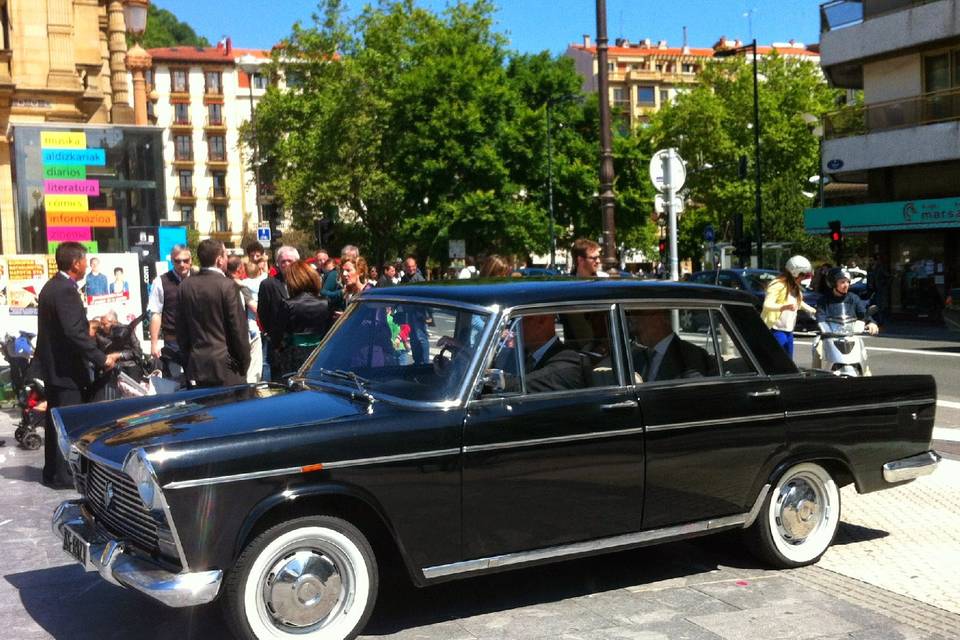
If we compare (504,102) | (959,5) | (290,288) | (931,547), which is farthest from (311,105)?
(931,547)

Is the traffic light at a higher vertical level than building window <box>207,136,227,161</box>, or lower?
lower

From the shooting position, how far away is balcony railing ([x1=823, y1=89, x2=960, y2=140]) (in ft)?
101

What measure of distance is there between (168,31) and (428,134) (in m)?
86.5

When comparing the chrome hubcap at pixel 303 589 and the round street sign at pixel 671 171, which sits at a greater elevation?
the round street sign at pixel 671 171

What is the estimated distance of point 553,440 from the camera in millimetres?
5016

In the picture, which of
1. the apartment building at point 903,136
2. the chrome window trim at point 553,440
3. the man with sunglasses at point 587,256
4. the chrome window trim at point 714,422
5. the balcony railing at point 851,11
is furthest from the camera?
the balcony railing at point 851,11

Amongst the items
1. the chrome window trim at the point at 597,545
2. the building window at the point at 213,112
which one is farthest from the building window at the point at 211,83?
the chrome window trim at the point at 597,545

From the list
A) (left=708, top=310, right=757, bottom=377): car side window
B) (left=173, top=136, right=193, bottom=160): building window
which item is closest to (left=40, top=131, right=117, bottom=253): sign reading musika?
(left=708, top=310, right=757, bottom=377): car side window

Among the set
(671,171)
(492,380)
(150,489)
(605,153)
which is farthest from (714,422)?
(605,153)

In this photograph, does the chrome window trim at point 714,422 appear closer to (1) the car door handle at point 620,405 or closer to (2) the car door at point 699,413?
(2) the car door at point 699,413

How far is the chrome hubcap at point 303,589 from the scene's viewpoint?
4496 mm

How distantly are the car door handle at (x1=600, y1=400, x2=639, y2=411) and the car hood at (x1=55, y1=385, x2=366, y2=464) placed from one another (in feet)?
3.84

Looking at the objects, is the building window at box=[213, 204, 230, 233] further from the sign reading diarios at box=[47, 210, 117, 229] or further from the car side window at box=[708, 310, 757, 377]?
the car side window at box=[708, 310, 757, 377]

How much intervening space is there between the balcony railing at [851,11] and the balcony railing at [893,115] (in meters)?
2.67
